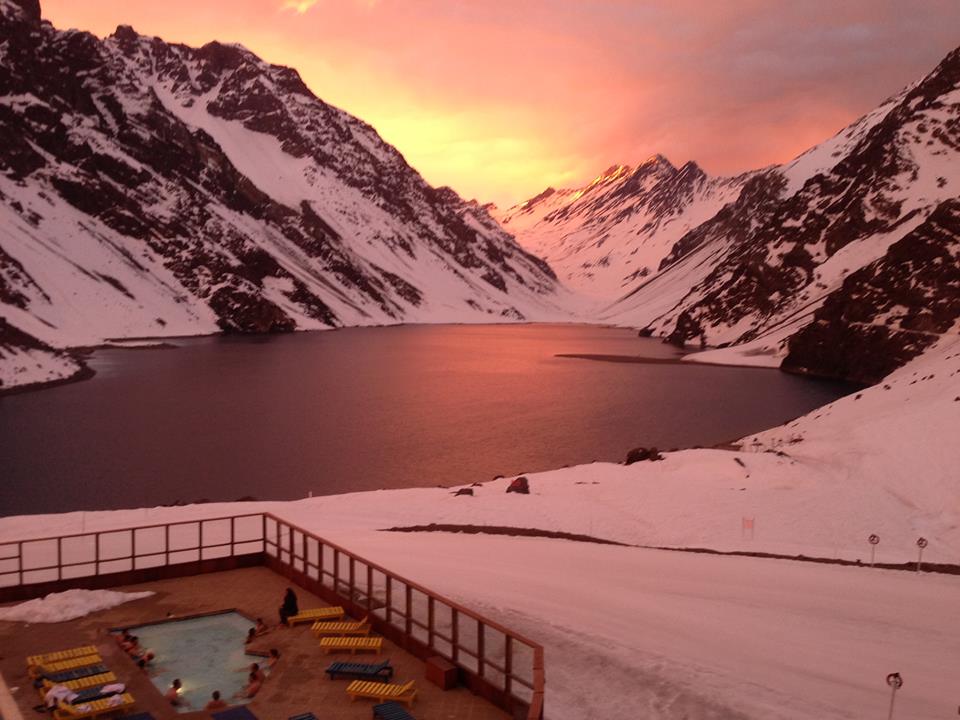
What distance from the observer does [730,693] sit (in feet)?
58.7

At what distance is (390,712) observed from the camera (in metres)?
14.2

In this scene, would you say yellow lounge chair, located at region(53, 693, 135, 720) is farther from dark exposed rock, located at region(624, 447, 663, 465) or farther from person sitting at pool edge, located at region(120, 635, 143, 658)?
dark exposed rock, located at region(624, 447, 663, 465)

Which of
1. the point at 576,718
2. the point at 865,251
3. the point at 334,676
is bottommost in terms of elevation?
the point at 576,718

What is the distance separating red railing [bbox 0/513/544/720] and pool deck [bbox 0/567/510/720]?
15.4 inches

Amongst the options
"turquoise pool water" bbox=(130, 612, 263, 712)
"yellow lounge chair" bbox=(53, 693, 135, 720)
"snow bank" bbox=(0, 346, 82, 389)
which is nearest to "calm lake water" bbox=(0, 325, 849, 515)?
"snow bank" bbox=(0, 346, 82, 389)

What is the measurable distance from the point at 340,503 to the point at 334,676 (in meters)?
26.7

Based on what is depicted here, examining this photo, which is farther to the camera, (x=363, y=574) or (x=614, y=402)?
(x=614, y=402)

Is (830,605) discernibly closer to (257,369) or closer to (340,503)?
(340,503)

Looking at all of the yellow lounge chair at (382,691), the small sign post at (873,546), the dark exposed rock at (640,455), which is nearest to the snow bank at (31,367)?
the dark exposed rock at (640,455)

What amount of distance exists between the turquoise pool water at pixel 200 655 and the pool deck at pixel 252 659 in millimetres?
426

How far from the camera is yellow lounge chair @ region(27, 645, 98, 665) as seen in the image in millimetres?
16078

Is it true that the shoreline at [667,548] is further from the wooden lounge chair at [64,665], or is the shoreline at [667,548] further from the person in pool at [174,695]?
the person in pool at [174,695]

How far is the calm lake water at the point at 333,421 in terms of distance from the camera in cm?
5191

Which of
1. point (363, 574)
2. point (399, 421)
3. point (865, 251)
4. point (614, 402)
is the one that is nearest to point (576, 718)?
point (363, 574)
